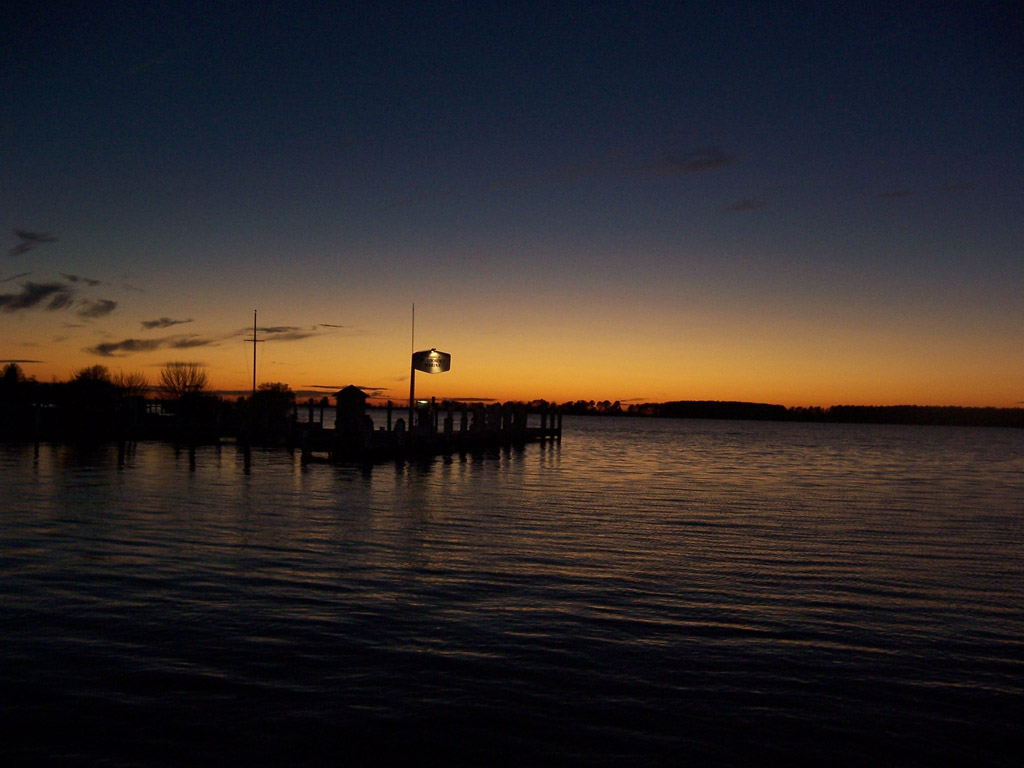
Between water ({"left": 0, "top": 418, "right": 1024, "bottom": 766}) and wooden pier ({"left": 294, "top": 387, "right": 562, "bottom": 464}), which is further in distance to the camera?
wooden pier ({"left": 294, "top": 387, "right": 562, "bottom": 464})

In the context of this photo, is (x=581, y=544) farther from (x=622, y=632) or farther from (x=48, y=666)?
(x=48, y=666)

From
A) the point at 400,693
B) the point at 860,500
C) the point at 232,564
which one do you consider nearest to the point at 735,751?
the point at 400,693

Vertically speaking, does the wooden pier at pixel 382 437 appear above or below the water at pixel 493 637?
above

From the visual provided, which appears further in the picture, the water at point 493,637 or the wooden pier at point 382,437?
the wooden pier at point 382,437

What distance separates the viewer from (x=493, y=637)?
9.82m

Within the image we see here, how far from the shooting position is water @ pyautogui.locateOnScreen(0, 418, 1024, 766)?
699 cm

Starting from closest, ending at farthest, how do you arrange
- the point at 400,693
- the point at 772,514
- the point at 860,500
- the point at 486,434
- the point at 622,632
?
the point at 400,693
the point at 622,632
the point at 772,514
the point at 860,500
the point at 486,434

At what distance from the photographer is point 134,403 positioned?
51.6m

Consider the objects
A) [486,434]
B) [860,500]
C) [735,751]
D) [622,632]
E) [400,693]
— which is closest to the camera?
[735,751]

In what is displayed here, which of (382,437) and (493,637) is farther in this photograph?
(382,437)

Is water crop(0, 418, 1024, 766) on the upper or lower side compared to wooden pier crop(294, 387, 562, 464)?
lower

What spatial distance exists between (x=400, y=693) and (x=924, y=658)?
597 cm

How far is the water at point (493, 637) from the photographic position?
22.9 feet

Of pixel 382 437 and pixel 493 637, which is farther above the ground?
pixel 382 437
